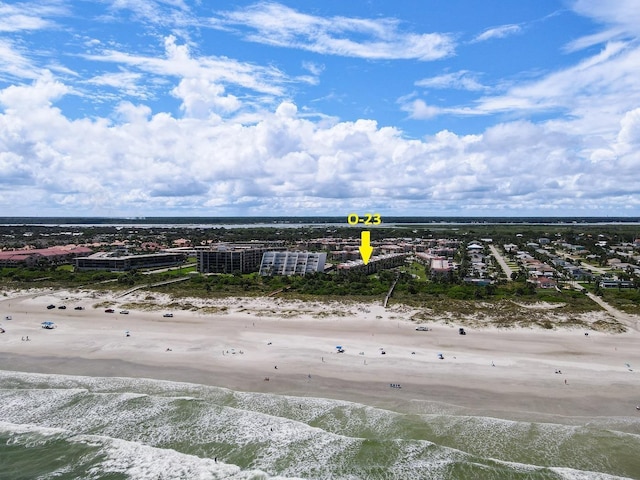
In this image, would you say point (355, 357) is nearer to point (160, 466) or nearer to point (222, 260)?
point (160, 466)

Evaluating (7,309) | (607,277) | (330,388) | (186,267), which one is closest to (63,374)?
(330,388)

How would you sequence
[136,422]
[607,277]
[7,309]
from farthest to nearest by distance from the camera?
[607,277], [7,309], [136,422]

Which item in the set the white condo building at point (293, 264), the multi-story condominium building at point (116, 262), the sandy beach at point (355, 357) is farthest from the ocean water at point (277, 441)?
the multi-story condominium building at point (116, 262)

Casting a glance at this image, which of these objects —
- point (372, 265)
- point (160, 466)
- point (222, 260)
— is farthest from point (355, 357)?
point (222, 260)

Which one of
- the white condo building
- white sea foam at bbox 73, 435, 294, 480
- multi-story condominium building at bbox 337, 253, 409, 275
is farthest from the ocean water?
the white condo building

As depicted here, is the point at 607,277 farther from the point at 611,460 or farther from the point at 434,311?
the point at 611,460

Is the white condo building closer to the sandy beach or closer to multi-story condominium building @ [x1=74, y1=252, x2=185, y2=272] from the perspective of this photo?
multi-story condominium building @ [x1=74, y1=252, x2=185, y2=272]

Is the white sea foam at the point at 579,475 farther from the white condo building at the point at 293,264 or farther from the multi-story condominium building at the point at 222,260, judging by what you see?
the multi-story condominium building at the point at 222,260
